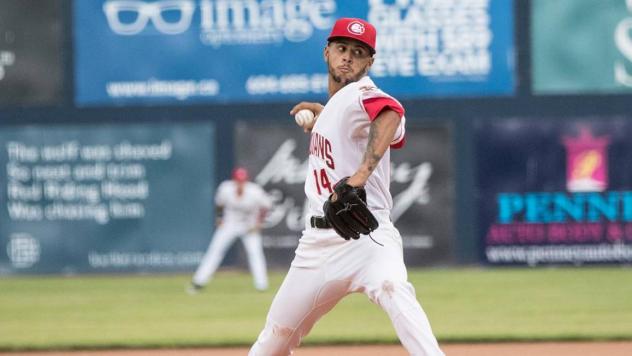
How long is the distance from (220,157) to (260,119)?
0.86 meters

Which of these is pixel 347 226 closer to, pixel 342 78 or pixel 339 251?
pixel 339 251

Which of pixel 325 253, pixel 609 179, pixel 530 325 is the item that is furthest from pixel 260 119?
pixel 325 253

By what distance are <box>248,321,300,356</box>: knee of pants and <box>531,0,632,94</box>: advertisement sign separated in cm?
1350

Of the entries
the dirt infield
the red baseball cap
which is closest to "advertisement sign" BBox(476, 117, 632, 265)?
the dirt infield

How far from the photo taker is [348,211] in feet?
17.5

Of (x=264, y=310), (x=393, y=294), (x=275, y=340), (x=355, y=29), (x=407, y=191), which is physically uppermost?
(x=355, y=29)

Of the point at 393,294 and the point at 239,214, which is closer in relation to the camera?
the point at 393,294

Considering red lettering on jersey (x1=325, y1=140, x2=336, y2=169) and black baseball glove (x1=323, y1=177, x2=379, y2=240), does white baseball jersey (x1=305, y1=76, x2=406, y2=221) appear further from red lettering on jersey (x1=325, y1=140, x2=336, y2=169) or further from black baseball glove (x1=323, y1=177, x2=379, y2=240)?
black baseball glove (x1=323, y1=177, x2=379, y2=240)

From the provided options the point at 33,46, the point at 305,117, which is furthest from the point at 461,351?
the point at 33,46

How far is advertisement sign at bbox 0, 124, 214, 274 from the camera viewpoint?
750 inches

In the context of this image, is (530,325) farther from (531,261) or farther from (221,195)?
(531,261)

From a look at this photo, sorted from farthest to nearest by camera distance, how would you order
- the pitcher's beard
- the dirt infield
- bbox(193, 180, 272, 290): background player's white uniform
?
1. bbox(193, 180, 272, 290): background player's white uniform
2. the dirt infield
3. the pitcher's beard

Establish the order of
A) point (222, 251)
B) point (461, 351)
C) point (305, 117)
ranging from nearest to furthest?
point (305, 117), point (461, 351), point (222, 251)

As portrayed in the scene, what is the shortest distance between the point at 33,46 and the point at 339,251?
14683mm
